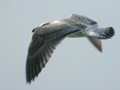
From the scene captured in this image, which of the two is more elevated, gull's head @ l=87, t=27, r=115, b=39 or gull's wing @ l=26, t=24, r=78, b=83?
gull's wing @ l=26, t=24, r=78, b=83

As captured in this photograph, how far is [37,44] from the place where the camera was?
752 cm

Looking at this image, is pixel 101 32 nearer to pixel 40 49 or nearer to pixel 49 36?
pixel 49 36

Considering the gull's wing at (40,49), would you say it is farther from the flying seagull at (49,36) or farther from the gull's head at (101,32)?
the gull's head at (101,32)

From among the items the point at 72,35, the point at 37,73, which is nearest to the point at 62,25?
the point at 72,35

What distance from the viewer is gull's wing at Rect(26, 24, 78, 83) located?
24.2 feet

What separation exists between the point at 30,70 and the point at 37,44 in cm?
28

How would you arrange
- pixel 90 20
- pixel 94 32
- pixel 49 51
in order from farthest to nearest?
pixel 90 20
pixel 94 32
pixel 49 51

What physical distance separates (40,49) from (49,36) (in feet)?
0.56

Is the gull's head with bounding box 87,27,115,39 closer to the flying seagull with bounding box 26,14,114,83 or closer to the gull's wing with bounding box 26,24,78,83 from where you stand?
the flying seagull with bounding box 26,14,114,83

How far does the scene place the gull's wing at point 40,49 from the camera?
738 cm

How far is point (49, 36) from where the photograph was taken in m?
7.53

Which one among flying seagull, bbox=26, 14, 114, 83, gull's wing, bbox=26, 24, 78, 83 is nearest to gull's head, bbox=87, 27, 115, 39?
flying seagull, bbox=26, 14, 114, 83

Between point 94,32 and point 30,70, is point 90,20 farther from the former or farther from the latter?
point 30,70

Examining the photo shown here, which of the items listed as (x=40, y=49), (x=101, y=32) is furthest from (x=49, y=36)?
(x=101, y=32)
